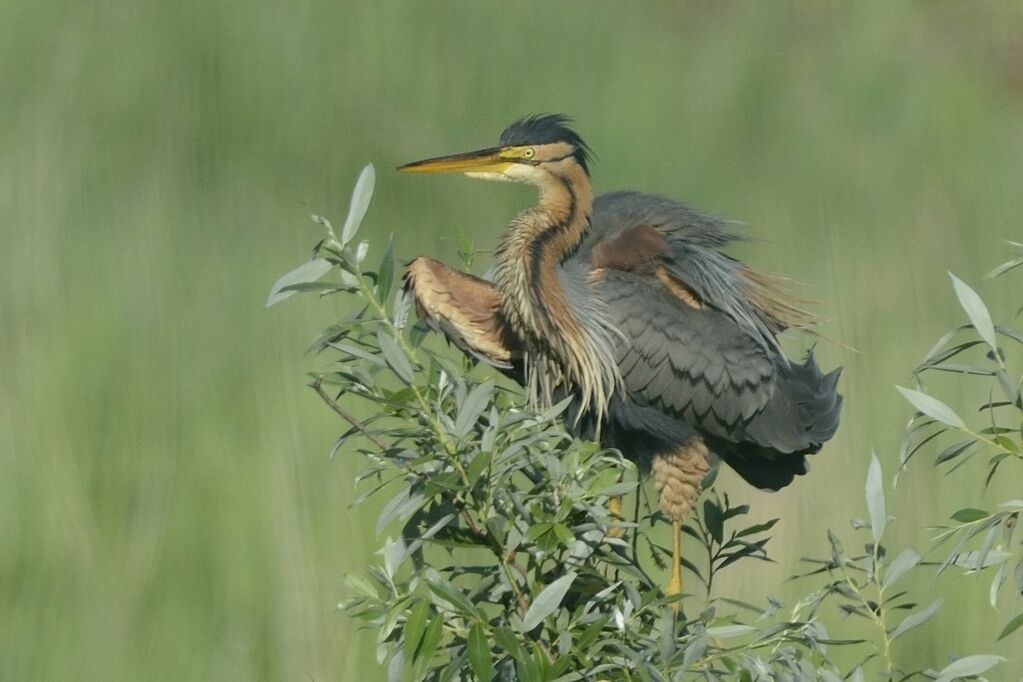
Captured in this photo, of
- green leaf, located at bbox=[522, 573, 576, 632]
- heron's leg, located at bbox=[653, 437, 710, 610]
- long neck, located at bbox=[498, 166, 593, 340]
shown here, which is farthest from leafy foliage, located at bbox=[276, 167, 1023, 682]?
heron's leg, located at bbox=[653, 437, 710, 610]

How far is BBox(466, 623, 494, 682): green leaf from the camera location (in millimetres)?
1642

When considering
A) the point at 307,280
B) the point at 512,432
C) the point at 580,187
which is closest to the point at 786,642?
the point at 512,432

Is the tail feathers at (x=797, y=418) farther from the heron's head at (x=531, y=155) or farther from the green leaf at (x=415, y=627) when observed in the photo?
the green leaf at (x=415, y=627)

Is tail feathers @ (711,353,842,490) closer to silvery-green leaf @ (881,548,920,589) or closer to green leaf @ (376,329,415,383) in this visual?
silvery-green leaf @ (881,548,920,589)

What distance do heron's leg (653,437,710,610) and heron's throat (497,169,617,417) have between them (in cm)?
19

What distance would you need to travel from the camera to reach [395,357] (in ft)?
5.70

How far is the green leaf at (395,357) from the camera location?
1.73m

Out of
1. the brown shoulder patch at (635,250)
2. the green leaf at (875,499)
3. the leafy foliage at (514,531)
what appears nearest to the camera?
the leafy foliage at (514,531)

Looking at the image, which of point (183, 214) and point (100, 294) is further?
point (183, 214)

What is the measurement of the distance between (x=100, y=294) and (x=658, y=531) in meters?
1.34

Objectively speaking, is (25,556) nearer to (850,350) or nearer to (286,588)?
(286,588)

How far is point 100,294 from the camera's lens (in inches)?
137

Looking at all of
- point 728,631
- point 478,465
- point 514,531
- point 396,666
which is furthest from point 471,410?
point 728,631

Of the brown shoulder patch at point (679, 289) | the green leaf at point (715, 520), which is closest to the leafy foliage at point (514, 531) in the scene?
the green leaf at point (715, 520)
